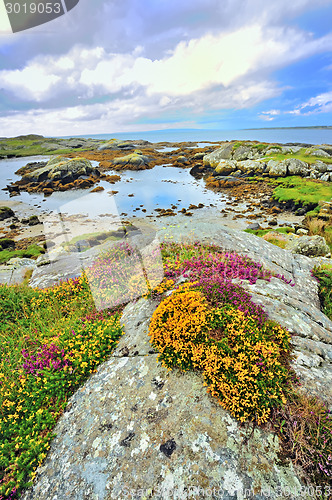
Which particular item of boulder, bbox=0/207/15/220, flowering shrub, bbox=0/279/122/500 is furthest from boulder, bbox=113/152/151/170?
flowering shrub, bbox=0/279/122/500

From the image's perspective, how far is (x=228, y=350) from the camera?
13.0 feet

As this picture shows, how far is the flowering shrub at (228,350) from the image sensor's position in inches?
134

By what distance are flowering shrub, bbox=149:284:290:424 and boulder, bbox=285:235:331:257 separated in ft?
32.6

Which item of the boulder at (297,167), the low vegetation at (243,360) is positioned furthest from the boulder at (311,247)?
the boulder at (297,167)

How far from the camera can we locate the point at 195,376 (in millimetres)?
4039

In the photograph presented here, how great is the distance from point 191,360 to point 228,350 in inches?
29.6

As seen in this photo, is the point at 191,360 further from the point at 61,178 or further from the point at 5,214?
the point at 61,178

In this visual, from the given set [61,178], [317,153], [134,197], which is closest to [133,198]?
[134,197]

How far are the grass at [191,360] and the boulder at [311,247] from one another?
711cm

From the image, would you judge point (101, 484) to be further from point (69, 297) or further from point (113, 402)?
point (69, 297)

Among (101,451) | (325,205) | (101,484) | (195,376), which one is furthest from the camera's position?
(325,205)

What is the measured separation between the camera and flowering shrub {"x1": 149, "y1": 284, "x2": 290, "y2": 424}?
11.2 feet

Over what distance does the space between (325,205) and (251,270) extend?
76.2 feet

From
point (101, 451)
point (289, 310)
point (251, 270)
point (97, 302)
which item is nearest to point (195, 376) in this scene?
point (101, 451)
